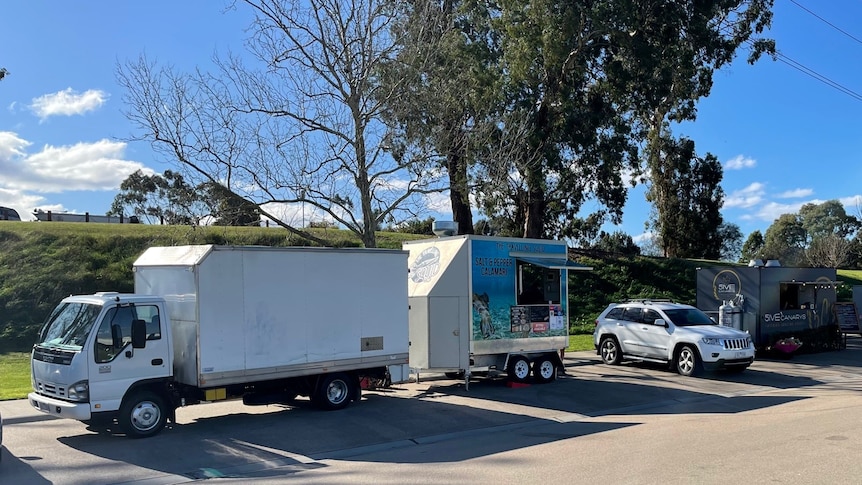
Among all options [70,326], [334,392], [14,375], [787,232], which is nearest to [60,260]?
[14,375]

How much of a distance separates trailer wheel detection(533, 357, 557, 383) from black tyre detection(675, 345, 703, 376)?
377cm

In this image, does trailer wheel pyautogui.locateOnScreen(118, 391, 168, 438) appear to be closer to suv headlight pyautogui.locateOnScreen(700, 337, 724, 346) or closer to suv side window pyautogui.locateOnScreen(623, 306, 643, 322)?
suv headlight pyautogui.locateOnScreen(700, 337, 724, 346)

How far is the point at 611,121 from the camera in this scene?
25.4 metres

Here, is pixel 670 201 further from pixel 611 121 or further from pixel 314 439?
pixel 314 439

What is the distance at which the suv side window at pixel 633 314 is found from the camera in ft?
60.2

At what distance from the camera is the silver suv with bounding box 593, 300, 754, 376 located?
16.6 meters

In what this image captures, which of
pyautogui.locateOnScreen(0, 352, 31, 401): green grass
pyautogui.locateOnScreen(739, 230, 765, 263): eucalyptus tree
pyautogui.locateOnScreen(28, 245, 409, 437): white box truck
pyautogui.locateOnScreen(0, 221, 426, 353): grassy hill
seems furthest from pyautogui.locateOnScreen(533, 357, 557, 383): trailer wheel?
pyautogui.locateOnScreen(739, 230, 765, 263): eucalyptus tree

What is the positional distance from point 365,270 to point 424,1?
7.30 meters

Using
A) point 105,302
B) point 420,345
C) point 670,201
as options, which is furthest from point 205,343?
point 670,201

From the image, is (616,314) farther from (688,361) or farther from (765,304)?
(765,304)

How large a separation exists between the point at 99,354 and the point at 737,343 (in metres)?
14.4

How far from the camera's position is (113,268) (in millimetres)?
26906

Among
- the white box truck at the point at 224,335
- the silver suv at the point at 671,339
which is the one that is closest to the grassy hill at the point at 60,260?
the white box truck at the point at 224,335

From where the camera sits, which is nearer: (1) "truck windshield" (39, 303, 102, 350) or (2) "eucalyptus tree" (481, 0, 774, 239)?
(1) "truck windshield" (39, 303, 102, 350)
